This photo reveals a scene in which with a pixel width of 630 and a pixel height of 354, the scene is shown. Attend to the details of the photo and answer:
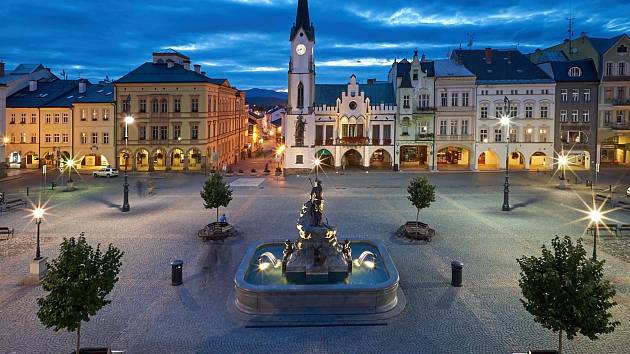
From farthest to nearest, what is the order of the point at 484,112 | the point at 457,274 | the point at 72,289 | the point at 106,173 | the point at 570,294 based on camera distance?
1. the point at 484,112
2. the point at 106,173
3. the point at 457,274
4. the point at 72,289
5. the point at 570,294

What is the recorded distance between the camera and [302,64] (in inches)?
2383

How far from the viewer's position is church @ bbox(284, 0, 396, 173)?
199ft

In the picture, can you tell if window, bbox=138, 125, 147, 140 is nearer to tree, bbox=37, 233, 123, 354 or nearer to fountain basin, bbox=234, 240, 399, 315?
fountain basin, bbox=234, 240, 399, 315

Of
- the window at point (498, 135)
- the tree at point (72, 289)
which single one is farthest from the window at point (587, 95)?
the tree at point (72, 289)

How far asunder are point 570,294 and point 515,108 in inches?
2141

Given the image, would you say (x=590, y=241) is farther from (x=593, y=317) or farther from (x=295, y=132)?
(x=295, y=132)

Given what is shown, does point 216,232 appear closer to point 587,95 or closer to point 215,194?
point 215,194

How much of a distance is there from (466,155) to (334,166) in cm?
1817

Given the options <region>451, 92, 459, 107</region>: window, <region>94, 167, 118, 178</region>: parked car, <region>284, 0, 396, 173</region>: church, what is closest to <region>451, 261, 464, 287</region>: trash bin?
<region>284, 0, 396, 173</region>: church

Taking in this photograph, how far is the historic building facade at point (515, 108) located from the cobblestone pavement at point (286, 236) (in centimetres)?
1780

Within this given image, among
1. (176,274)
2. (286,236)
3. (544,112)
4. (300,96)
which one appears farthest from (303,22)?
(176,274)

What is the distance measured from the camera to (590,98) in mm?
61500

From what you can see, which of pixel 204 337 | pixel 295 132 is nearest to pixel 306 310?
pixel 204 337

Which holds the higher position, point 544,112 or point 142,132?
point 544,112
